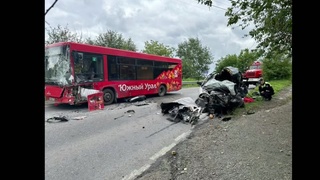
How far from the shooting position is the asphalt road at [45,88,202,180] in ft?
12.5

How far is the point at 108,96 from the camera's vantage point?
38.3 ft

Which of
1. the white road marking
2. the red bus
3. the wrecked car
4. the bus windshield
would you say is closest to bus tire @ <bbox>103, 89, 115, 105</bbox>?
the red bus

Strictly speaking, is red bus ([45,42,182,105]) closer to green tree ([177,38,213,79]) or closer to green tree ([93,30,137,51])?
green tree ([93,30,137,51])

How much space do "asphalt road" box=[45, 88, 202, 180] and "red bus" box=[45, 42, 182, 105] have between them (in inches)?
87.6

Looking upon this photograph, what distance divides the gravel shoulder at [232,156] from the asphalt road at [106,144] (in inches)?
16.0

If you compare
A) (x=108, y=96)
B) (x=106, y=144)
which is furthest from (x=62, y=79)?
(x=106, y=144)

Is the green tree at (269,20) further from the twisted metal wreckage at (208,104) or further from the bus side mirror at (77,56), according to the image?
the bus side mirror at (77,56)

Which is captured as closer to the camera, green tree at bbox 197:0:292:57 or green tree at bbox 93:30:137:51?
green tree at bbox 197:0:292:57

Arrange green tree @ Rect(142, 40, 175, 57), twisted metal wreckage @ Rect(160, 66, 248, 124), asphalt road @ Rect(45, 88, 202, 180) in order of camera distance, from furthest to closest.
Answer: green tree @ Rect(142, 40, 175, 57), twisted metal wreckage @ Rect(160, 66, 248, 124), asphalt road @ Rect(45, 88, 202, 180)

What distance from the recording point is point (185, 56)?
210 ft
